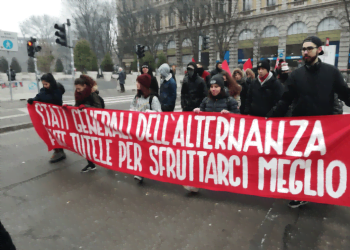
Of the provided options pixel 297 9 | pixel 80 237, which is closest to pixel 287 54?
pixel 297 9

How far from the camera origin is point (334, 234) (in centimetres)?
284

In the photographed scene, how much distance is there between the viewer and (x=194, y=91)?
5.84 m

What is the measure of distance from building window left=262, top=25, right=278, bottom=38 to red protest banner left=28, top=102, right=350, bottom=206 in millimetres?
35759

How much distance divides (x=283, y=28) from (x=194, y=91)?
33.4m

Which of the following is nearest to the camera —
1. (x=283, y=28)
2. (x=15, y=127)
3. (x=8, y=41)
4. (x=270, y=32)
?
(x=15, y=127)

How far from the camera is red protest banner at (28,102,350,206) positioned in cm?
307

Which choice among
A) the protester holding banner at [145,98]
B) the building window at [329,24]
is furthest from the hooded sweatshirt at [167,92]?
the building window at [329,24]

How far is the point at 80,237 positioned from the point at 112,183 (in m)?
1.48

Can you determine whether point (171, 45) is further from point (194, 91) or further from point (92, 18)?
point (194, 91)

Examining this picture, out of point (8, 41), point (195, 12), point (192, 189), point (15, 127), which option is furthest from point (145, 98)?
point (195, 12)

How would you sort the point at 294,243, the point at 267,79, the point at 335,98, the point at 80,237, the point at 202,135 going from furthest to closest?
the point at 267,79 < the point at 202,135 < the point at 335,98 < the point at 80,237 < the point at 294,243

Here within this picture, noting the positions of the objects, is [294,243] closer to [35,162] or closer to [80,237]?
[80,237]

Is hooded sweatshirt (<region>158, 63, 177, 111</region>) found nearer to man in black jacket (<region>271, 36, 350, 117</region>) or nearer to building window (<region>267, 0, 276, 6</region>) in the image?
man in black jacket (<region>271, 36, 350, 117</region>)

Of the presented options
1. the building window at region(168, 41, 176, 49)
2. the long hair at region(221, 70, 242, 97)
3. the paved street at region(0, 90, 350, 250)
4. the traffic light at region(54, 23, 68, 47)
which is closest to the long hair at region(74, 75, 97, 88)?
the paved street at region(0, 90, 350, 250)
